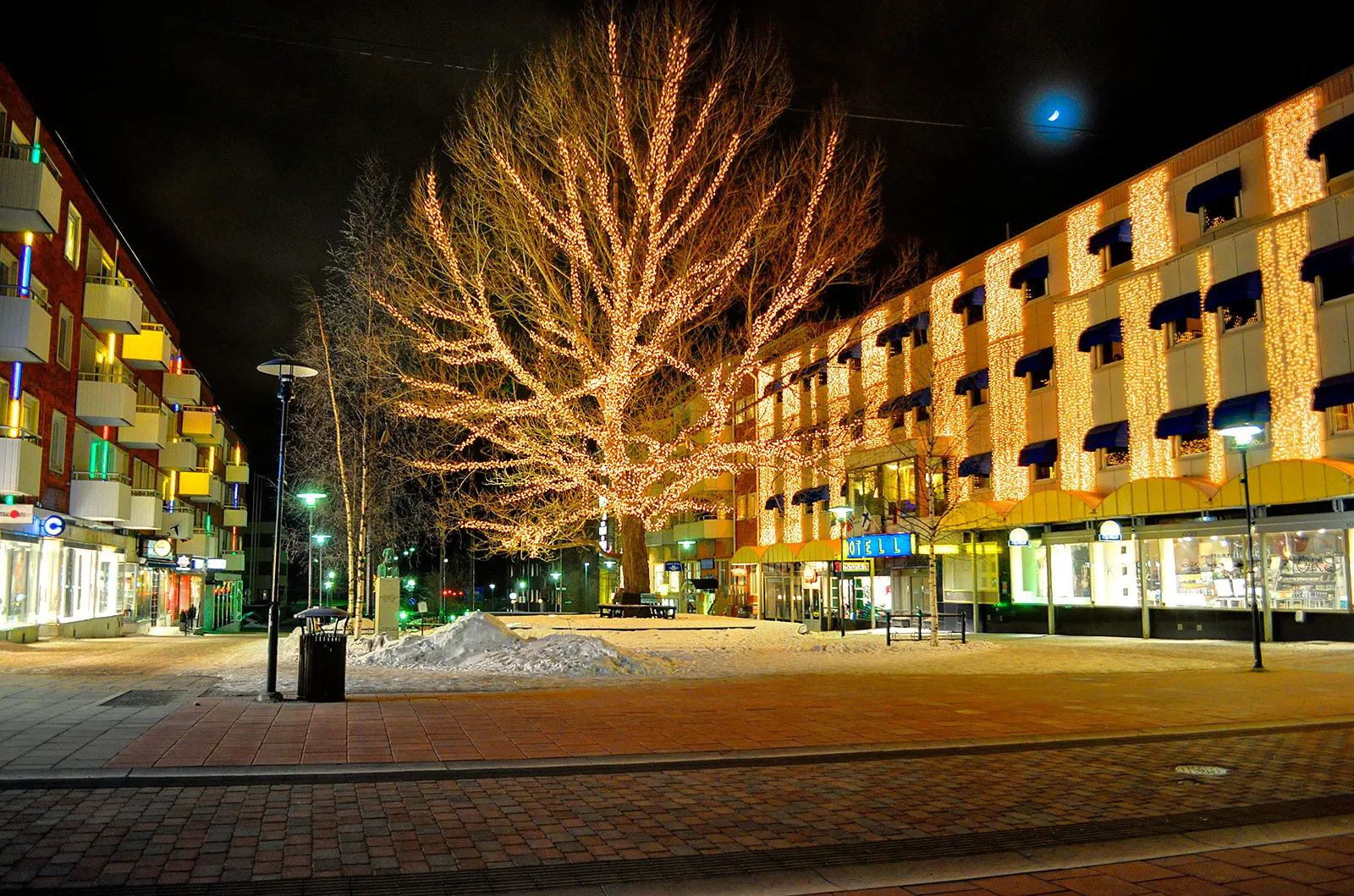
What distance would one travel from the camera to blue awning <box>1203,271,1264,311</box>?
26938mm

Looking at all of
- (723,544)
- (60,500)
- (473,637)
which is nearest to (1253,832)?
(473,637)

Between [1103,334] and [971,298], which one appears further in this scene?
[971,298]

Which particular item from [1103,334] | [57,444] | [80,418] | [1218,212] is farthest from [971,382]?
[80,418]

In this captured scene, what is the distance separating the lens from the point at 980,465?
38.1 m

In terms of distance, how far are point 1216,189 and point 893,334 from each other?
1592 cm

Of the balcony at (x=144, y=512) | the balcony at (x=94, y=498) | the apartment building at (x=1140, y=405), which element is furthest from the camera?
the balcony at (x=144, y=512)

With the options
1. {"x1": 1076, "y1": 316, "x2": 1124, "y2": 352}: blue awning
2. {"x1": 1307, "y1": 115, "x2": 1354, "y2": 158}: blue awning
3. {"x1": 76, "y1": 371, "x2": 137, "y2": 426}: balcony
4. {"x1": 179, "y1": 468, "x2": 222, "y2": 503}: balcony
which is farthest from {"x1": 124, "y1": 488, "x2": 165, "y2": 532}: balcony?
{"x1": 1307, "y1": 115, "x2": 1354, "y2": 158}: blue awning

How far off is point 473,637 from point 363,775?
37.3 ft

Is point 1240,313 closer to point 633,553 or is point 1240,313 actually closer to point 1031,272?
point 1031,272

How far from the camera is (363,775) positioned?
30.3 feet

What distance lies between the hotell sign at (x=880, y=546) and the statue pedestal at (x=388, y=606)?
10890 mm

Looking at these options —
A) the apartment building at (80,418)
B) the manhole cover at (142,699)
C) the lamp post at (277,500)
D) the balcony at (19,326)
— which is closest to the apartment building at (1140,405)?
the lamp post at (277,500)

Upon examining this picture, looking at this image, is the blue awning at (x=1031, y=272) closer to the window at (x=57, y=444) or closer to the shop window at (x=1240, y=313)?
the shop window at (x=1240, y=313)

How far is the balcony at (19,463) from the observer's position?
2856 cm
